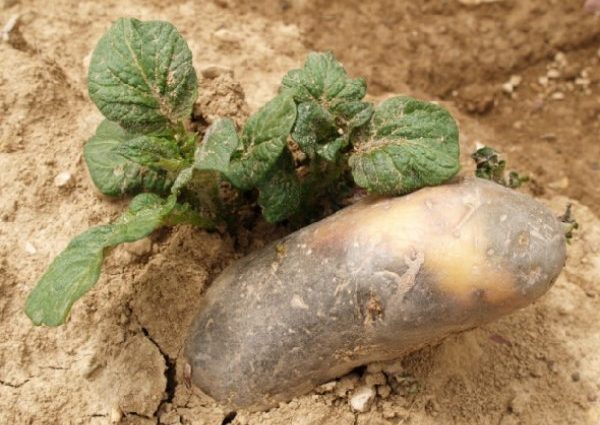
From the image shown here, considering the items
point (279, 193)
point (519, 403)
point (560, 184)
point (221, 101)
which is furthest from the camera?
point (560, 184)

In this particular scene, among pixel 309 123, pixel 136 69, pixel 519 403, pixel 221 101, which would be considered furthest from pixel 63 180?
pixel 519 403

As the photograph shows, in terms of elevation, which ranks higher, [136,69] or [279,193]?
[136,69]

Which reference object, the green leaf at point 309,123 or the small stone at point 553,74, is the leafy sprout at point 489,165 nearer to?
the green leaf at point 309,123

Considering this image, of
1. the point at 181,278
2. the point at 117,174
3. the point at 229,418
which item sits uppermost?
the point at 117,174

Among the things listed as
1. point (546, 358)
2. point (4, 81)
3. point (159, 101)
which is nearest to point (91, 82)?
point (159, 101)

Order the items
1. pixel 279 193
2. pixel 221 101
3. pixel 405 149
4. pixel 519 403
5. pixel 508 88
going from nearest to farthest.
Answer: pixel 405 149 → pixel 279 193 → pixel 519 403 → pixel 221 101 → pixel 508 88

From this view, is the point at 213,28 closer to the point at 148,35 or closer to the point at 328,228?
the point at 148,35

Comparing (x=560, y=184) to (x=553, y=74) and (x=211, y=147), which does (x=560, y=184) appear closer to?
(x=553, y=74)

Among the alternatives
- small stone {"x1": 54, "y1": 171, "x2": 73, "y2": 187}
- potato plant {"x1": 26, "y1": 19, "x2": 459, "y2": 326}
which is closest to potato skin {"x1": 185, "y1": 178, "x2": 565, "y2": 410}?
potato plant {"x1": 26, "y1": 19, "x2": 459, "y2": 326}
